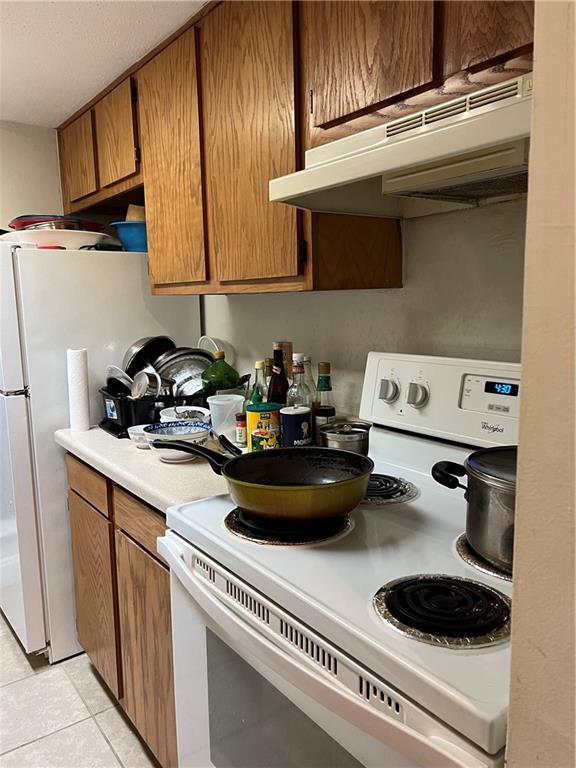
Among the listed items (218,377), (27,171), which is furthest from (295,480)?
(27,171)

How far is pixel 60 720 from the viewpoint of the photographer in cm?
190

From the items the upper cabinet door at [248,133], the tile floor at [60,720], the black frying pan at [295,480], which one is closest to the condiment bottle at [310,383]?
the upper cabinet door at [248,133]

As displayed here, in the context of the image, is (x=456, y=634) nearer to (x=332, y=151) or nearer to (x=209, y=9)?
(x=332, y=151)

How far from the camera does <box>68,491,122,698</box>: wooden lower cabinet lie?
5.94 feet

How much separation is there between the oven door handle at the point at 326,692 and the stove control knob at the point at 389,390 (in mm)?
633

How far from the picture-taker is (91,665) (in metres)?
2.17

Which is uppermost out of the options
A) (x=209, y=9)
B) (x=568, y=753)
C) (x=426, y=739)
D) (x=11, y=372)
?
(x=209, y=9)

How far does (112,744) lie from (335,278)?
1572 millimetres

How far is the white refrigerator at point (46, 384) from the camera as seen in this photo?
200 centimetres

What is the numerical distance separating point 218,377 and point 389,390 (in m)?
0.74

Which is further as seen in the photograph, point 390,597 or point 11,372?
point 11,372

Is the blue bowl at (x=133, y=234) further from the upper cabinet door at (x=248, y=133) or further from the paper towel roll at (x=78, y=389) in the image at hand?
the upper cabinet door at (x=248, y=133)

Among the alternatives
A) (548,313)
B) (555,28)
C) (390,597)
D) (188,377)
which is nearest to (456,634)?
(390,597)

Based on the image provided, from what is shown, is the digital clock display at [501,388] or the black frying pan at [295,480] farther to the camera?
the digital clock display at [501,388]
